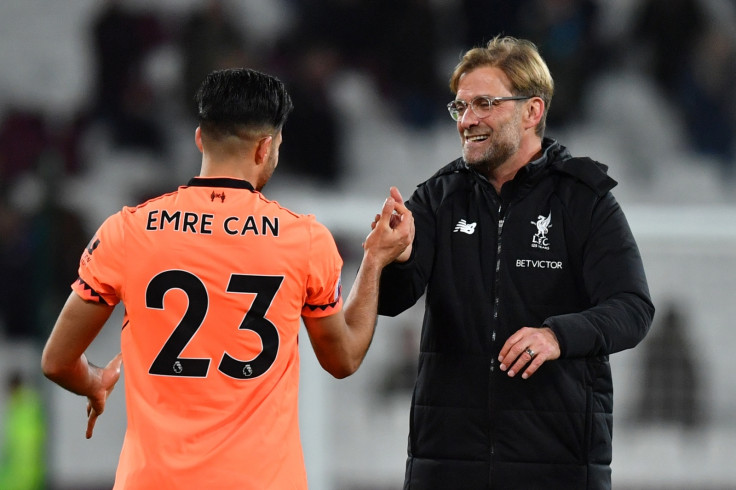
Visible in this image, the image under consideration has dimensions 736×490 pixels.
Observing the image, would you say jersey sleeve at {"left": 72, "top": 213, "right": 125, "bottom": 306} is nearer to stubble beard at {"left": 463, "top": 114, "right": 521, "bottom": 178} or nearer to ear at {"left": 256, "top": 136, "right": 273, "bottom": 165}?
ear at {"left": 256, "top": 136, "right": 273, "bottom": 165}

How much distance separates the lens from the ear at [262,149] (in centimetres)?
245

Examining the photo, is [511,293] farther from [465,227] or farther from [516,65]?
[516,65]

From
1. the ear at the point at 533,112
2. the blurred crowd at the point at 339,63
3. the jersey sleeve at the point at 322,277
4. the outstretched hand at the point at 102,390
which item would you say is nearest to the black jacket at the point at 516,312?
the ear at the point at 533,112

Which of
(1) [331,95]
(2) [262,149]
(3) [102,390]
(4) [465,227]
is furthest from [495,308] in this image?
(1) [331,95]

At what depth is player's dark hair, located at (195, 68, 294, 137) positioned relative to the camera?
2434 mm

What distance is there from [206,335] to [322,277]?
0.96 feet

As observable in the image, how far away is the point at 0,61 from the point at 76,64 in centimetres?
76

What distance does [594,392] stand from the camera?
2.80m

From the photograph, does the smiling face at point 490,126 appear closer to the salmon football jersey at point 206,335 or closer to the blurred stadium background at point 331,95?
the salmon football jersey at point 206,335

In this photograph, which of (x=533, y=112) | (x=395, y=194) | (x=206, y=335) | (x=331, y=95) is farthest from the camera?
(x=331, y=95)

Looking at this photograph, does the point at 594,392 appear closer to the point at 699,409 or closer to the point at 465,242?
the point at 465,242

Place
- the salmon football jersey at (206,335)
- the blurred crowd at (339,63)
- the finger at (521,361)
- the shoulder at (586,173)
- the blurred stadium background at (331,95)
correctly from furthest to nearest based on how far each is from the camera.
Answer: the blurred crowd at (339,63), the blurred stadium background at (331,95), the shoulder at (586,173), the finger at (521,361), the salmon football jersey at (206,335)

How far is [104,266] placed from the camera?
2.33 meters

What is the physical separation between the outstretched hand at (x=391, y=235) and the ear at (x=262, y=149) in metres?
0.40
